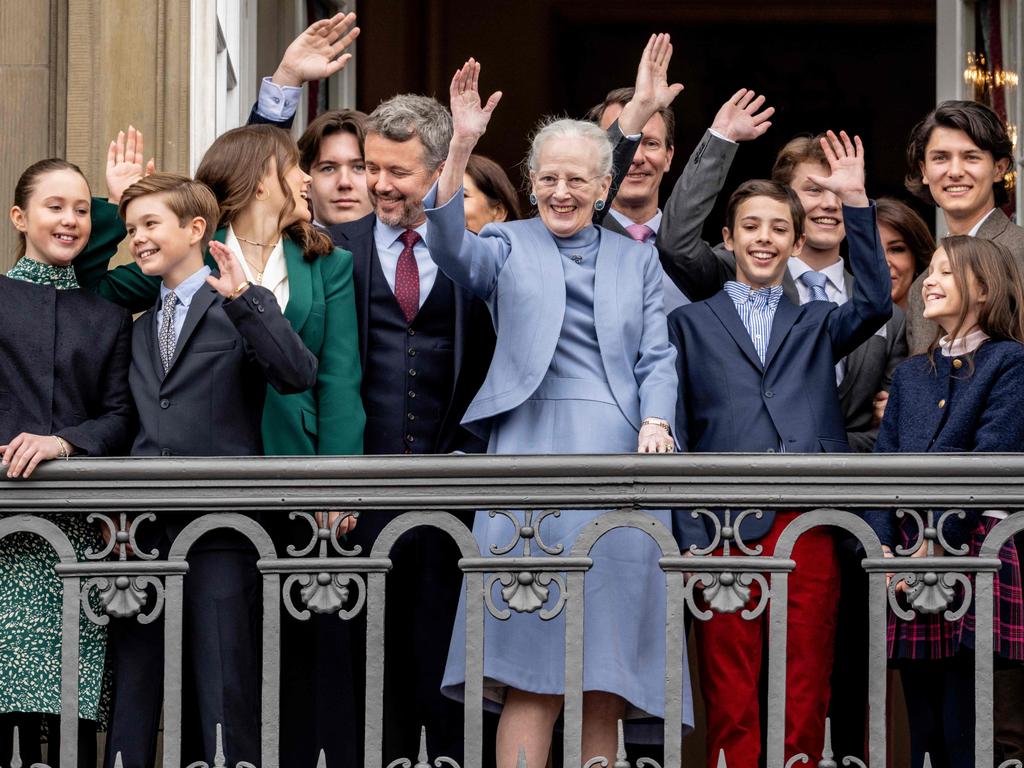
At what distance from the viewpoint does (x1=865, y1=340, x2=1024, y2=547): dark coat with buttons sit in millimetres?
5508

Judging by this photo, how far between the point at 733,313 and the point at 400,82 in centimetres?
529

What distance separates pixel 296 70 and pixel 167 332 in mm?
1159

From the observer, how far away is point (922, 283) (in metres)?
6.13

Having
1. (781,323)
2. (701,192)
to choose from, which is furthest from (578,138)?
(781,323)

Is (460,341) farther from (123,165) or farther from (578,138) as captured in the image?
(123,165)

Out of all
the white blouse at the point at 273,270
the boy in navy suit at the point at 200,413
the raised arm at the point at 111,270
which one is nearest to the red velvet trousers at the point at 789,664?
the boy in navy suit at the point at 200,413

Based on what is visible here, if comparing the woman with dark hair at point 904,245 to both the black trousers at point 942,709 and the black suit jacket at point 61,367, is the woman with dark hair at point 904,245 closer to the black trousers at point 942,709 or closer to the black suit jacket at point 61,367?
the black trousers at point 942,709

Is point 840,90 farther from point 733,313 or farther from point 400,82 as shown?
point 733,313

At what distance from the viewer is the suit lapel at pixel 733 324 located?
19.3 feet

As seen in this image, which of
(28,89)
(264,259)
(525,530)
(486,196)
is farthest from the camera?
(28,89)

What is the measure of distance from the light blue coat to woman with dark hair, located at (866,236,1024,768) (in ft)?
2.37

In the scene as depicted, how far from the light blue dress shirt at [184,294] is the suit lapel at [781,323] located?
5.42ft

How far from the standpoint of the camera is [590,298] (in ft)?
18.6

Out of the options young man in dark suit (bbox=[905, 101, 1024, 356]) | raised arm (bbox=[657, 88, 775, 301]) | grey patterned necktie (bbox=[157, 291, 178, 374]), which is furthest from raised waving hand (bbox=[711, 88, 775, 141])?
grey patterned necktie (bbox=[157, 291, 178, 374])
